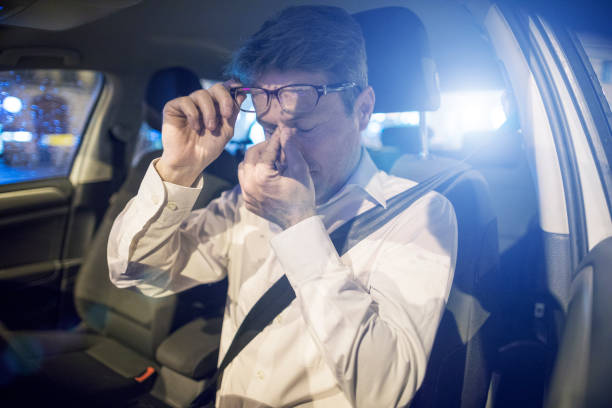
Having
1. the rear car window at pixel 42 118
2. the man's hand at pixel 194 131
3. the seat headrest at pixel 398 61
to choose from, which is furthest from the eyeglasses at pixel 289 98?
the rear car window at pixel 42 118

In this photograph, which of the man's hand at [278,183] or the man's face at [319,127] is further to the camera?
the man's face at [319,127]

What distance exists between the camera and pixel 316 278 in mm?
878

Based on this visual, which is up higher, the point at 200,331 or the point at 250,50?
the point at 250,50

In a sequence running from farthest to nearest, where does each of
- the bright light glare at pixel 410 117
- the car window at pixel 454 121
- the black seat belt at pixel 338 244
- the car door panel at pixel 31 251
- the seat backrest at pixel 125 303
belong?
the car door panel at pixel 31 251, the seat backrest at pixel 125 303, the bright light glare at pixel 410 117, the car window at pixel 454 121, the black seat belt at pixel 338 244

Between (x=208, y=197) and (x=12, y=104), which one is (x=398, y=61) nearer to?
(x=208, y=197)

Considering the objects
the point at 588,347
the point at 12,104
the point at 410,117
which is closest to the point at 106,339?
the point at 12,104

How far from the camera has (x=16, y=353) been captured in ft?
4.72

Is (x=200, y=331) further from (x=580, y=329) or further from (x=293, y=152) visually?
(x=580, y=329)

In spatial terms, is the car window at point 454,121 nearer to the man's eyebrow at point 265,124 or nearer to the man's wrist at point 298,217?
the man's eyebrow at point 265,124

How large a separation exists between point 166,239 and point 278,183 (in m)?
0.46

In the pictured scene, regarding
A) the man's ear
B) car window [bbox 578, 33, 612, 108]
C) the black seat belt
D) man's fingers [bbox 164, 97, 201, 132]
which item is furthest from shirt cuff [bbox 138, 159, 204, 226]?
car window [bbox 578, 33, 612, 108]

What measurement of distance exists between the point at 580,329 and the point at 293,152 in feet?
2.44

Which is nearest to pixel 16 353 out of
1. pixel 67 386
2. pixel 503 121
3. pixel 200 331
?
pixel 67 386

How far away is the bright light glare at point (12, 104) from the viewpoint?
156cm
